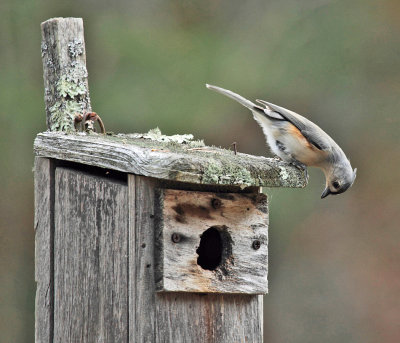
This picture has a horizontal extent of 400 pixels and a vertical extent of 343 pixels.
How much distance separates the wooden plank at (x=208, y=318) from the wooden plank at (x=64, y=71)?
121 cm

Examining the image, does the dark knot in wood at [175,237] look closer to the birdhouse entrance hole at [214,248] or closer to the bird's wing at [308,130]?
the birdhouse entrance hole at [214,248]

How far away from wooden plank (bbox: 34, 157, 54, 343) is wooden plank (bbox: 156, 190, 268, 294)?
68 centimetres

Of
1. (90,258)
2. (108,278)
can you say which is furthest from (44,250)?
(108,278)

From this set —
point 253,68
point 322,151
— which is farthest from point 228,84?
point 322,151

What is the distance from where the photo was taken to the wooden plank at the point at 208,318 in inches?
152

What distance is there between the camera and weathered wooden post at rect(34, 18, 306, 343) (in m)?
3.77

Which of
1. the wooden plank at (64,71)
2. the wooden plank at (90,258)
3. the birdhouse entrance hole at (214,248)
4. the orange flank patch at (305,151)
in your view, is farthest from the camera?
the wooden plank at (64,71)

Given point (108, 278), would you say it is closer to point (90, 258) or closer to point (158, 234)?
point (90, 258)

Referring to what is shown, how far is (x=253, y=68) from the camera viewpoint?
32.9ft

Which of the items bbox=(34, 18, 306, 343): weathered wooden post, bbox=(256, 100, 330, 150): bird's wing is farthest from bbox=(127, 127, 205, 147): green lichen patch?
bbox=(256, 100, 330, 150): bird's wing

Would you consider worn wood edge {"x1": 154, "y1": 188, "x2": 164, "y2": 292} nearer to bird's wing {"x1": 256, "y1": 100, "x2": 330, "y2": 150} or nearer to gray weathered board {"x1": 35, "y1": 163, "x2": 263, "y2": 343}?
gray weathered board {"x1": 35, "y1": 163, "x2": 263, "y2": 343}

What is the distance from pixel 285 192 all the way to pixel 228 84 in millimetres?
1202

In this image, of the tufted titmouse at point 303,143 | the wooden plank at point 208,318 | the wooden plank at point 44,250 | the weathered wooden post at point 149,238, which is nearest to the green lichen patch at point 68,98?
the weathered wooden post at point 149,238

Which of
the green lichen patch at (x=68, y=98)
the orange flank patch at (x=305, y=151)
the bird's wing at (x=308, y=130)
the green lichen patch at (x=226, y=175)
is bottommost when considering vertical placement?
the green lichen patch at (x=226, y=175)
